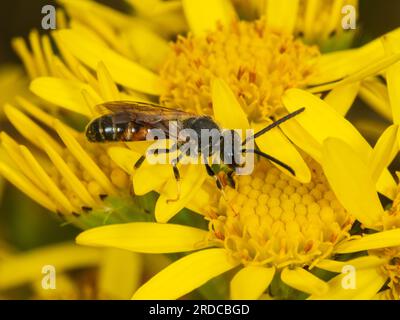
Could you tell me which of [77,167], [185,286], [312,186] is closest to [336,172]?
[312,186]

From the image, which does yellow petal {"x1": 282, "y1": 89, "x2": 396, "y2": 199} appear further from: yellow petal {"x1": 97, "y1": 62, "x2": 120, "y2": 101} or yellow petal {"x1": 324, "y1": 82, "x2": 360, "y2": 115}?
yellow petal {"x1": 97, "y1": 62, "x2": 120, "y2": 101}

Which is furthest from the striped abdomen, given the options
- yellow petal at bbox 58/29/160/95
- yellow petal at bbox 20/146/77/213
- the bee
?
yellow petal at bbox 58/29/160/95

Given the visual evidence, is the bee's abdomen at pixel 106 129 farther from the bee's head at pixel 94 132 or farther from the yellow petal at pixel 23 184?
the yellow petal at pixel 23 184

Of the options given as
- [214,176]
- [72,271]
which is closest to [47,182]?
[214,176]

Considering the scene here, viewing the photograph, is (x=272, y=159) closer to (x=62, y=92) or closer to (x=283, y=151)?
(x=283, y=151)
